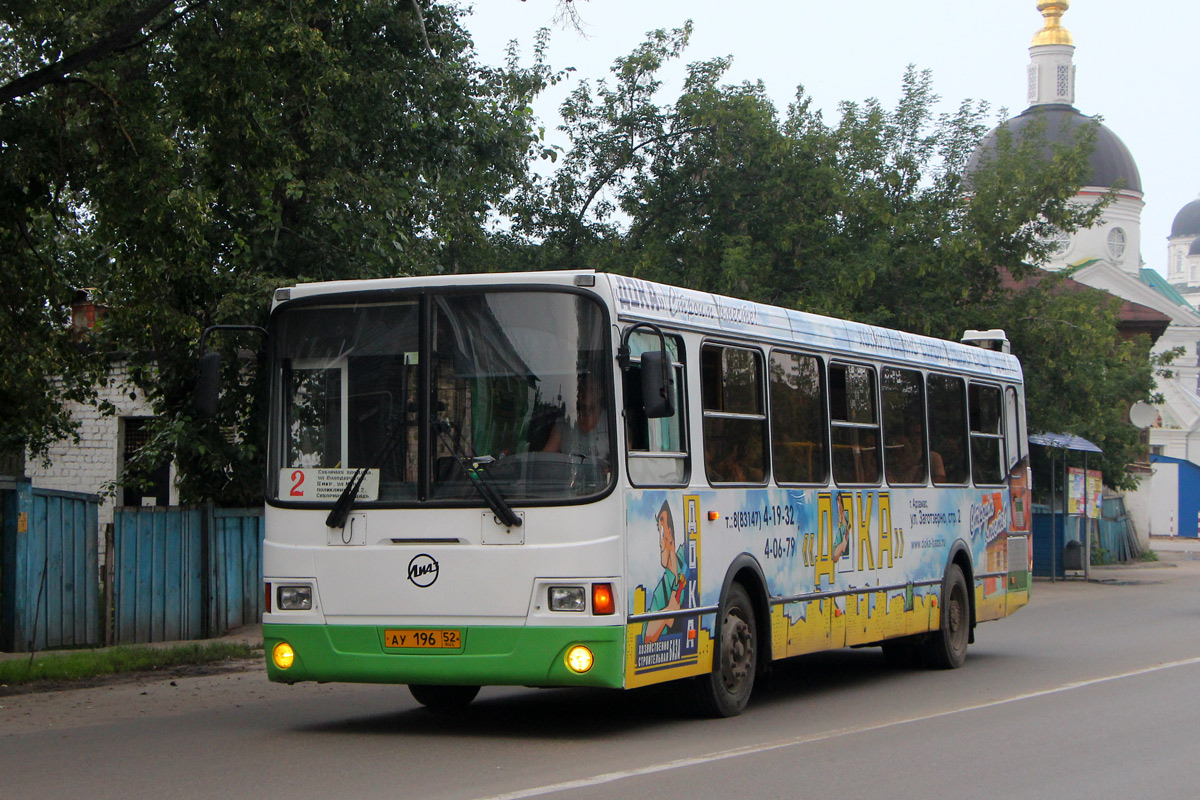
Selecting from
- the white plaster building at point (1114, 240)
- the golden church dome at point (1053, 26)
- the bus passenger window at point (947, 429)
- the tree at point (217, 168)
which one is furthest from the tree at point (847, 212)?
the golden church dome at point (1053, 26)

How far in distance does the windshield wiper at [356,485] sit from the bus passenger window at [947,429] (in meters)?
6.13

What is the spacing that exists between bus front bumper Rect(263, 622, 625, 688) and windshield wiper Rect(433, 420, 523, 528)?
2.11 feet

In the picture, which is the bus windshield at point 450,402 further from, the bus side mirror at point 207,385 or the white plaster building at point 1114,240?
the white plaster building at point 1114,240

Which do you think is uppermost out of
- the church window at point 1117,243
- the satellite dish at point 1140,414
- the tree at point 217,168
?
the church window at point 1117,243

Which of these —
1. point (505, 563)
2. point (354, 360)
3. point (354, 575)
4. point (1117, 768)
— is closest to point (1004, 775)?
point (1117, 768)

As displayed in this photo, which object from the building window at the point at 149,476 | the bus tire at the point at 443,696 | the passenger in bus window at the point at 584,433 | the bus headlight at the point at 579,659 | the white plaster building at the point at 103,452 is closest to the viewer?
the bus headlight at the point at 579,659

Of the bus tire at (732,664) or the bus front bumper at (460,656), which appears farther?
the bus tire at (732,664)

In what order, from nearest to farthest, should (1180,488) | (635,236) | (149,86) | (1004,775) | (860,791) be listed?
1. (860,791)
2. (1004,775)
3. (149,86)
4. (635,236)
5. (1180,488)

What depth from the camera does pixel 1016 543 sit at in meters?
15.8

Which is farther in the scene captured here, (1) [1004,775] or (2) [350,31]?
(2) [350,31]

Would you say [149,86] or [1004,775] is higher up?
[149,86]

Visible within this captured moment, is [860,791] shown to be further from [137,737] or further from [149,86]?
[149,86]

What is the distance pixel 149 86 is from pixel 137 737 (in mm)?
5737

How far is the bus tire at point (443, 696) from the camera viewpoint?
415 inches
